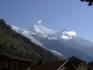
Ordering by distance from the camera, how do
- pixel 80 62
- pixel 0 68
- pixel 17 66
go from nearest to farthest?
pixel 0 68
pixel 17 66
pixel 80 62

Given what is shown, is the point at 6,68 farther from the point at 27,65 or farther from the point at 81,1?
the point at 81,1

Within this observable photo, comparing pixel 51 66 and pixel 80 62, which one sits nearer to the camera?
→ pixel 51 66

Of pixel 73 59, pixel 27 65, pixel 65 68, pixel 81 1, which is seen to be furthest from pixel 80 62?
pixel 81 1

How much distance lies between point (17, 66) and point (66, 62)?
2332 centimetres

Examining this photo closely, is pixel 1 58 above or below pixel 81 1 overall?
above

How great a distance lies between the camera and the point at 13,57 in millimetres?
36625

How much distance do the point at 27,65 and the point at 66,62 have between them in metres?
21.7

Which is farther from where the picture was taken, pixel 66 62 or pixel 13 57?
pixel 66 62

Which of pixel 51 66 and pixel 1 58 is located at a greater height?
pixel 51 66

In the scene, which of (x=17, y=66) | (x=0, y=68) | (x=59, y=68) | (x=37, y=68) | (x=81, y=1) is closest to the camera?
(x=81, y=1)

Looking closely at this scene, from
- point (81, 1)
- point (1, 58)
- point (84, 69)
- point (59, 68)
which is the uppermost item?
point (84, 69)

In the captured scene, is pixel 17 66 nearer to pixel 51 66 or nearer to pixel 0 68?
pixel 0 68

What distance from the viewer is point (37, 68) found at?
62156mm

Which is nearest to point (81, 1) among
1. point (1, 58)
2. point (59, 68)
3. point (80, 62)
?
point (1, 58)
